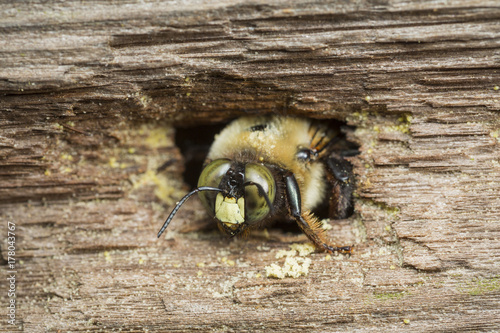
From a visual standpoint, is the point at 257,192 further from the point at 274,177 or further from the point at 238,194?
the point at 274,177

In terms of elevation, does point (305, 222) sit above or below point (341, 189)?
below

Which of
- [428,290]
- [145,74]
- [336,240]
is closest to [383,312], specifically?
[428,290]

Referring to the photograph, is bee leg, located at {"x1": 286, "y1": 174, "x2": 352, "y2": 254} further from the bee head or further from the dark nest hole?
the dark nest hole

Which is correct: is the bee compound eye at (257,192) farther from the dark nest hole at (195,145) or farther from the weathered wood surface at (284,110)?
the dark nest hole at (195,145)

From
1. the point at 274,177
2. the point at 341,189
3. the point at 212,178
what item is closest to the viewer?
the point at 212,178

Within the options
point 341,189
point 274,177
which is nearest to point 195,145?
point 274,177

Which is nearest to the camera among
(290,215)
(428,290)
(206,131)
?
(428,290)

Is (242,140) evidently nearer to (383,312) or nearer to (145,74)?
(145,74)

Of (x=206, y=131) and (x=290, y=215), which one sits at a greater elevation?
(x=206, y=131)
